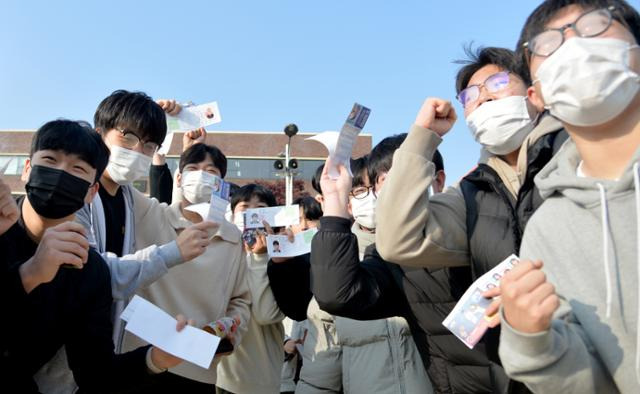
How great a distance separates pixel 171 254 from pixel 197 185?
103cm

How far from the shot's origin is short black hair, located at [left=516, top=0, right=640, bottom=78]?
1501mm

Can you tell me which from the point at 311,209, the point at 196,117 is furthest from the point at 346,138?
the point at 311,209

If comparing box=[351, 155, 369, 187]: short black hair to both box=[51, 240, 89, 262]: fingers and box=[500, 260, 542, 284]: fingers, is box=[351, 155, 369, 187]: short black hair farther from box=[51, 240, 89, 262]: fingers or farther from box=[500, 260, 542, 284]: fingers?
box=[500, 260, 542, 284]: fingers

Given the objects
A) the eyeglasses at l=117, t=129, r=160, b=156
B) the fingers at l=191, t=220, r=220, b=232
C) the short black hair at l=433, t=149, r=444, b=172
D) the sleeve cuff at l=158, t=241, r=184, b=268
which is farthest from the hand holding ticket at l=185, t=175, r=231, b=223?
the short black hair at l=433, t=149, r=444, b=172

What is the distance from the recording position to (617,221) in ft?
4.24

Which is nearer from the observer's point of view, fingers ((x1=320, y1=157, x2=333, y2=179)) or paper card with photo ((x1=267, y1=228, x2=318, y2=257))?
fingers ((x1=320, y1=157, x2=333, y2=179))

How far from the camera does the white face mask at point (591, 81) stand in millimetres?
A: 1342

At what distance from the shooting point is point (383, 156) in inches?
115

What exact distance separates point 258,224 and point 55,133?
1.56 m

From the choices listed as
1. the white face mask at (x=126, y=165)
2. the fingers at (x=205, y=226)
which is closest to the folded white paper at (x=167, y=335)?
the fingers at (x=205, y=226)

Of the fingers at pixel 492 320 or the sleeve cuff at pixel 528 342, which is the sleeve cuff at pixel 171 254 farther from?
the sleeve cuff at pixel 528 342

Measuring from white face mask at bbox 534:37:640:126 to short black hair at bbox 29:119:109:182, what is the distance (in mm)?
2048

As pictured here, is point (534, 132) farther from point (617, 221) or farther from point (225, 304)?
point (225, 304)

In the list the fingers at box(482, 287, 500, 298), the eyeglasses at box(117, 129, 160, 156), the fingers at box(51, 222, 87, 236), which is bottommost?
the fingers at box(51, 222, 87, 236)
